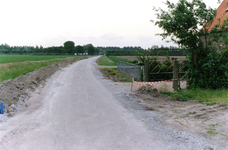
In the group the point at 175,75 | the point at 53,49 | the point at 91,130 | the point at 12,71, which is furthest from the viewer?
the point at 53,49

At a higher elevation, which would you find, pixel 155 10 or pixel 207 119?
pixel 155 10

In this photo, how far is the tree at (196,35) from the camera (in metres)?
11.5

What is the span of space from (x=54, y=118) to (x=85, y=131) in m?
1.81

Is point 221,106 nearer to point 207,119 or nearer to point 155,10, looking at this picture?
point 207,119

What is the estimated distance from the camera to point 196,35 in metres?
11.7

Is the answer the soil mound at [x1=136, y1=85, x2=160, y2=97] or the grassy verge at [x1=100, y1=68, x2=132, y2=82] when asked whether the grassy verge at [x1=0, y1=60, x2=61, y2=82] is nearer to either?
the grassy verge at [x1=100, y1=68, x2=132, y2=82]

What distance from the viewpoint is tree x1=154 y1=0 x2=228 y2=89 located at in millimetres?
11547

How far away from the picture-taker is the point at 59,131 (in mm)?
5793

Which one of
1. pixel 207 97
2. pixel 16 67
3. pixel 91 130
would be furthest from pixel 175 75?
pixel 16 67

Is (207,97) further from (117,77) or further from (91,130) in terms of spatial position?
(117,77)

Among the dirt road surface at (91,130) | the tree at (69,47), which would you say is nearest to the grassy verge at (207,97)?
the dirt road surface at (91,130)

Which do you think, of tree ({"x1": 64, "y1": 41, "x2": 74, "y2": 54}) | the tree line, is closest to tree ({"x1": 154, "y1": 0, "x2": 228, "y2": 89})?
the tree line

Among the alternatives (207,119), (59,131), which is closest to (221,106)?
(207,119)

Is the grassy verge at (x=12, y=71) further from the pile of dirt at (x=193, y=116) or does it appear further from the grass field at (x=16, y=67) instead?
the pile of dirt at (x=193, y=116)
